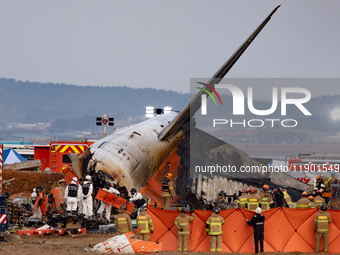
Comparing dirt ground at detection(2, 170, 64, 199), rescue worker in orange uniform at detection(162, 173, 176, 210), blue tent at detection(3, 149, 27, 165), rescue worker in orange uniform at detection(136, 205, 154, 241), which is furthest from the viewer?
blue tent at detection(3, 149, 27, 165)

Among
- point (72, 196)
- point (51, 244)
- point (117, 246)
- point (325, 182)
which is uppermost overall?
point (325, 182)

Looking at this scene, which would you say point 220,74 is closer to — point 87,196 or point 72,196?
point 87,196

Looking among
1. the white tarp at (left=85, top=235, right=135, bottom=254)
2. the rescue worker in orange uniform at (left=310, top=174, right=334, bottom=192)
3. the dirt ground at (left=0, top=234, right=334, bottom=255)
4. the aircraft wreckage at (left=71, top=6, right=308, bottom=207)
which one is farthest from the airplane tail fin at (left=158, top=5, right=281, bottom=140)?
the white tarp at (left=85, top=235, right=135, bottom=254)

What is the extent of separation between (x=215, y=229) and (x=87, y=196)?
23.4 ft

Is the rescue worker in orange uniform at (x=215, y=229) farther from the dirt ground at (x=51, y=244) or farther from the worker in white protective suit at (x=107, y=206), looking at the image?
the worker in white protective suit at (x=107, y=206)

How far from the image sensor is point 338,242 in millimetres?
16031

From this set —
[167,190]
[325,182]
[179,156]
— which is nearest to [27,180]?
[179,156]

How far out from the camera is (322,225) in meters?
15.6

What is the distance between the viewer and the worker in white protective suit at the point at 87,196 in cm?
2009

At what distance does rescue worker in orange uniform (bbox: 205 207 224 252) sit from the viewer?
50.4 ft

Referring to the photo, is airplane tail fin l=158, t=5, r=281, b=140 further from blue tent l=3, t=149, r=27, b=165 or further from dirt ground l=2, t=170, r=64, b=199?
blue tent l=3, t=149, r=27, b=165

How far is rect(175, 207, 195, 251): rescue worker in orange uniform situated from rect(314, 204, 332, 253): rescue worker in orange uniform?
4.34m

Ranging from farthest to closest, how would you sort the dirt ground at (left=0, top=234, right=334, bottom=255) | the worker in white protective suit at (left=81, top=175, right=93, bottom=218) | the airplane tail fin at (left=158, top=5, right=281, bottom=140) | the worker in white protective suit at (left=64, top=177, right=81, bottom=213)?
the airplane tail fin at (left=158, top=5, right=281, bottom=140) < the worker in white protective suit at (left=81, top=175, right=93, bottom=218) < the worker in white protective suit at (left=64, top=177, right=81, bottom=213) < the dirt ground at (left=0, top=234, right=334, bottom=255)

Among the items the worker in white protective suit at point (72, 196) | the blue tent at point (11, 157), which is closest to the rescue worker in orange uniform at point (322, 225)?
the worker in white protective suit at point (72, 196)
